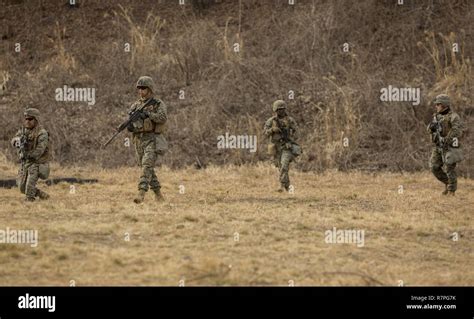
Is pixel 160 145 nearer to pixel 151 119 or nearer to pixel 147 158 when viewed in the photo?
pixel 147 158

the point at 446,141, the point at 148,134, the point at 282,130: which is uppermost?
the point at 282,130

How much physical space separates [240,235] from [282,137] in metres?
5.02

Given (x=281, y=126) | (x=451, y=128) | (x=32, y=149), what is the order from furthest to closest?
(x=281, y=126), (x=451, y=128), (x=32, y=149)

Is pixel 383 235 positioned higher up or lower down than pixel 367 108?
lower down

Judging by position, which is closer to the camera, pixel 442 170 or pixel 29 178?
pixel 29 178

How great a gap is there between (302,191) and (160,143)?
360 centimetres

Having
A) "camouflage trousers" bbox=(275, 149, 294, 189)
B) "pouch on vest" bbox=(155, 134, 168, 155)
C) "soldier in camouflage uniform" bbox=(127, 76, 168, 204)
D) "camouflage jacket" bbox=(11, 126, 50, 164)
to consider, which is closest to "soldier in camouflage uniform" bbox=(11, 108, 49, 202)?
"camouflage jacket" bbox=(11, 126, 50, 164)

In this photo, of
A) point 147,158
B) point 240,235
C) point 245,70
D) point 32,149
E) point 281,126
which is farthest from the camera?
point 245,70

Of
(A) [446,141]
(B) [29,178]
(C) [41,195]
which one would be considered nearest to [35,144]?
(B) [29,178]

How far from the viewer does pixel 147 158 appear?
50.4 ft

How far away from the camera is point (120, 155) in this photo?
22828 millimetres

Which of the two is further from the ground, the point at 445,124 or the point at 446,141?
the point at 445,124
